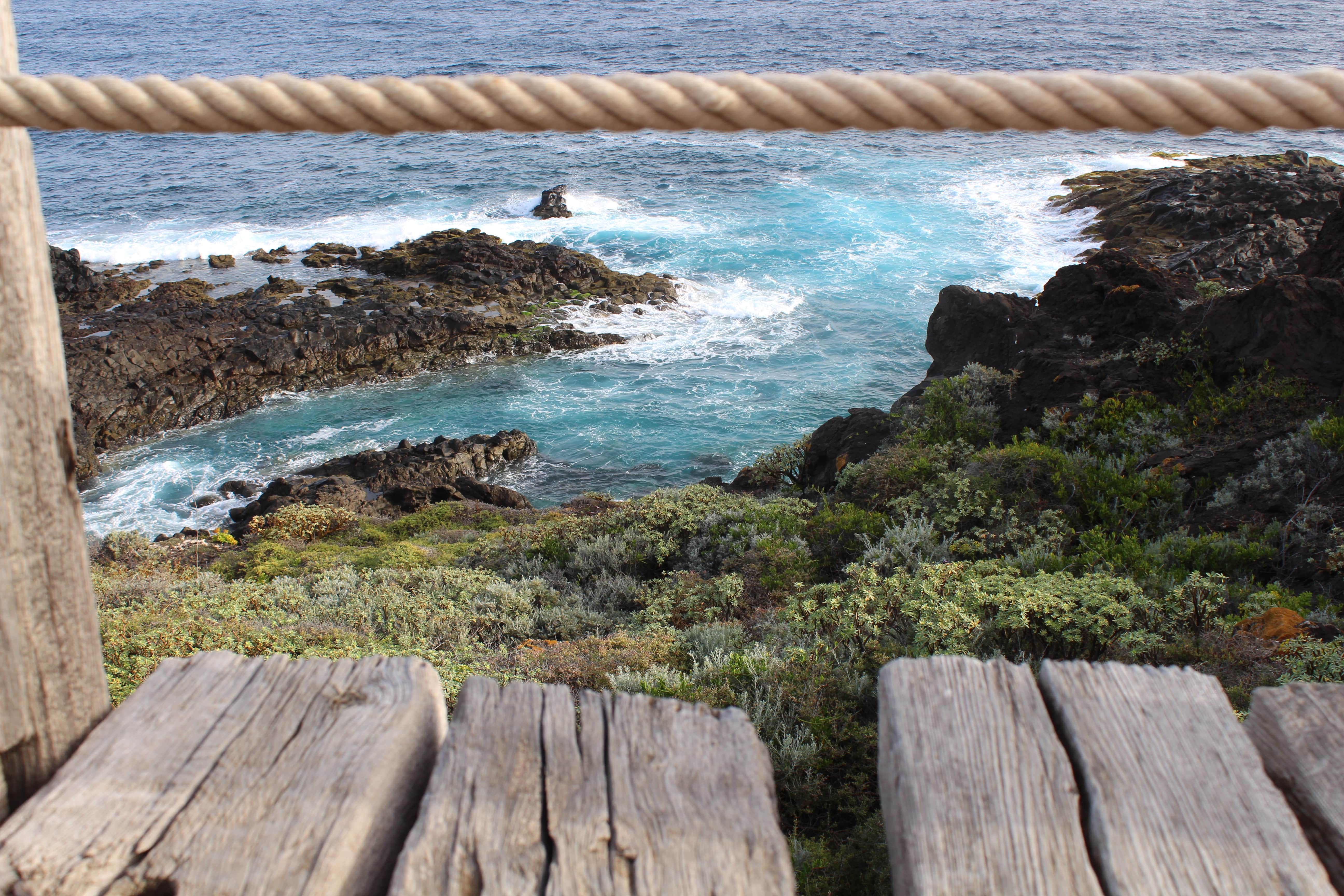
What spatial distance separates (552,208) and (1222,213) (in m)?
20.9

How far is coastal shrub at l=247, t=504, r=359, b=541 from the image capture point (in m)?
10.6

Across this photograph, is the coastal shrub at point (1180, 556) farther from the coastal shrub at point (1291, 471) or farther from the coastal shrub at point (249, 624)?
the coastal shrub at point (249, 624)

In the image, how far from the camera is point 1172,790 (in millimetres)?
1314

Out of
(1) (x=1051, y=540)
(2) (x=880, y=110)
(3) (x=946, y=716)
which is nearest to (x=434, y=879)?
(3) (x=946, y=716)

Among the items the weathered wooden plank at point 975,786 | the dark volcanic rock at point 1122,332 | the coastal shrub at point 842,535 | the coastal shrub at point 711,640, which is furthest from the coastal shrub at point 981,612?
the dark volcanic rock at point 1122,332

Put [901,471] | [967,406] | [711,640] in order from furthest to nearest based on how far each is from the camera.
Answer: [967,406]
[901,471]
[711,640]

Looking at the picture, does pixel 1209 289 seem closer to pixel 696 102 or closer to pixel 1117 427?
pixel 1117 427

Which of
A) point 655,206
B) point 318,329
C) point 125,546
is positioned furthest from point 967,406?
point 655,206

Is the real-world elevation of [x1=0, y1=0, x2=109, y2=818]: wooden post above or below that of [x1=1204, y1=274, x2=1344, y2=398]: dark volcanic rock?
above

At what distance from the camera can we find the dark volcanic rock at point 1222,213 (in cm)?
1814

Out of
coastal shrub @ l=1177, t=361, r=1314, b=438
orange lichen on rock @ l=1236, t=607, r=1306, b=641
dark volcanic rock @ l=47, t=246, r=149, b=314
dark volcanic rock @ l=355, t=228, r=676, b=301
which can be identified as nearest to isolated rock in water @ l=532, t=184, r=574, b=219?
dark volcanic rock @ l=355, t=228, r=676, b=301

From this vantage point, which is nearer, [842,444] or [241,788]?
[241,788]

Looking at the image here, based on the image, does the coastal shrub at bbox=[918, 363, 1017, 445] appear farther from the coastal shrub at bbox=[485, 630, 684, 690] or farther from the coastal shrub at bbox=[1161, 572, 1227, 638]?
the coastal shrub at bbox=[485, 630, 684, 690]

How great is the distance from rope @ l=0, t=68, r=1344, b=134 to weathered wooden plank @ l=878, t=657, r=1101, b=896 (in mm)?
959
